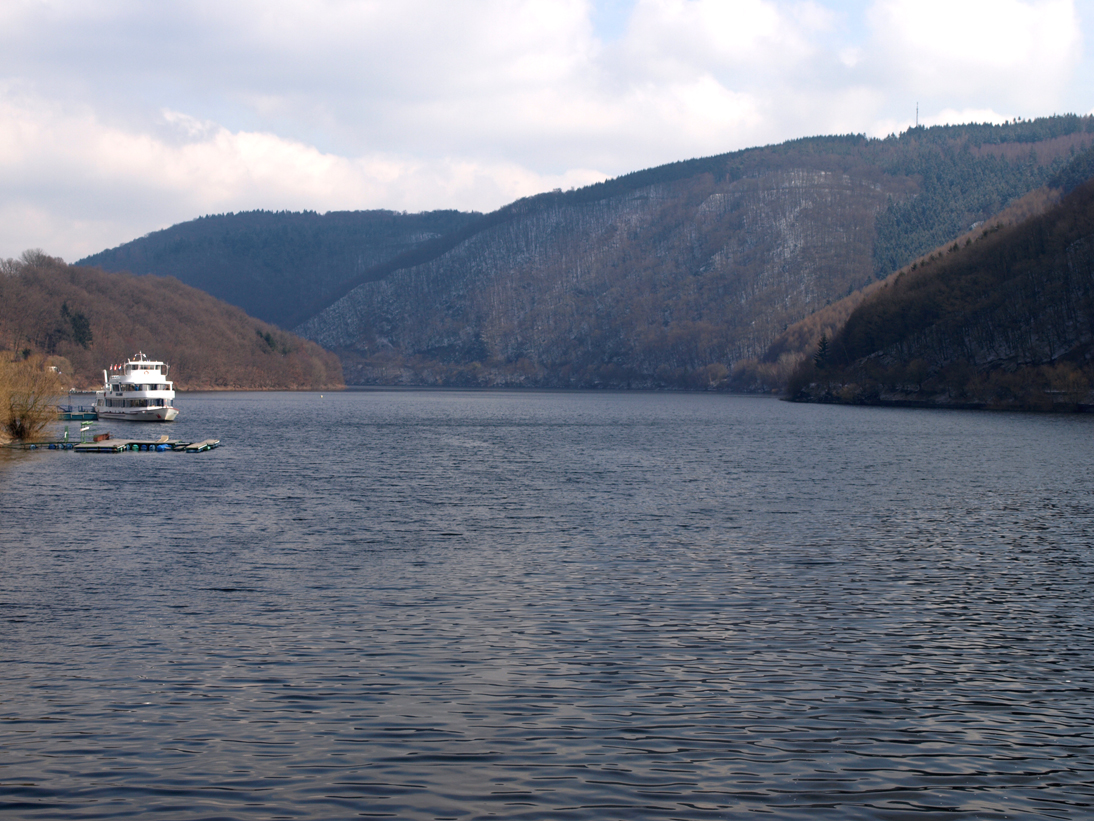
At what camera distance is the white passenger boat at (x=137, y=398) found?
13268 centimetres

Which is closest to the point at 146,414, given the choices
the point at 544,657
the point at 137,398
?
the point at 137,398

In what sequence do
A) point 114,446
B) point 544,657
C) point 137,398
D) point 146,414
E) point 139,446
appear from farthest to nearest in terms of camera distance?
point 137,398, point 146,414, point 139,446, point 114,446, point 544,657

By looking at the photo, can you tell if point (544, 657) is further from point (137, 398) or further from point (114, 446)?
point (137, 398)

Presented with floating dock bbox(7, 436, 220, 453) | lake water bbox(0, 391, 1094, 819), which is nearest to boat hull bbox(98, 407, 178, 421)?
floating dock bbox(7, 436, 220, 453)

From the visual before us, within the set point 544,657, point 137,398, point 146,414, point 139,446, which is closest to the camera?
point 544,657

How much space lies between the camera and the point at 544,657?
22.2m

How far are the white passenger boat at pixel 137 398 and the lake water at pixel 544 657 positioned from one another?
86742mm

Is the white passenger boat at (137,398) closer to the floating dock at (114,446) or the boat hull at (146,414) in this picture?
the boat hull at (146,414)

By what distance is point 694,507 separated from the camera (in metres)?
49.7

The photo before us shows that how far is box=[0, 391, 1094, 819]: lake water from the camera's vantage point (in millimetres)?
15250

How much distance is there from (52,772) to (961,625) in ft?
71.7

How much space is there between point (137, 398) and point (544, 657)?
12719cm

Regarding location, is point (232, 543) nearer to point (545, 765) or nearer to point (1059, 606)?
point (545, 765)

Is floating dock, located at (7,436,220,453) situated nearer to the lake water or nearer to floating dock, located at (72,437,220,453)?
floating dock, located at (72,437,220,453)
